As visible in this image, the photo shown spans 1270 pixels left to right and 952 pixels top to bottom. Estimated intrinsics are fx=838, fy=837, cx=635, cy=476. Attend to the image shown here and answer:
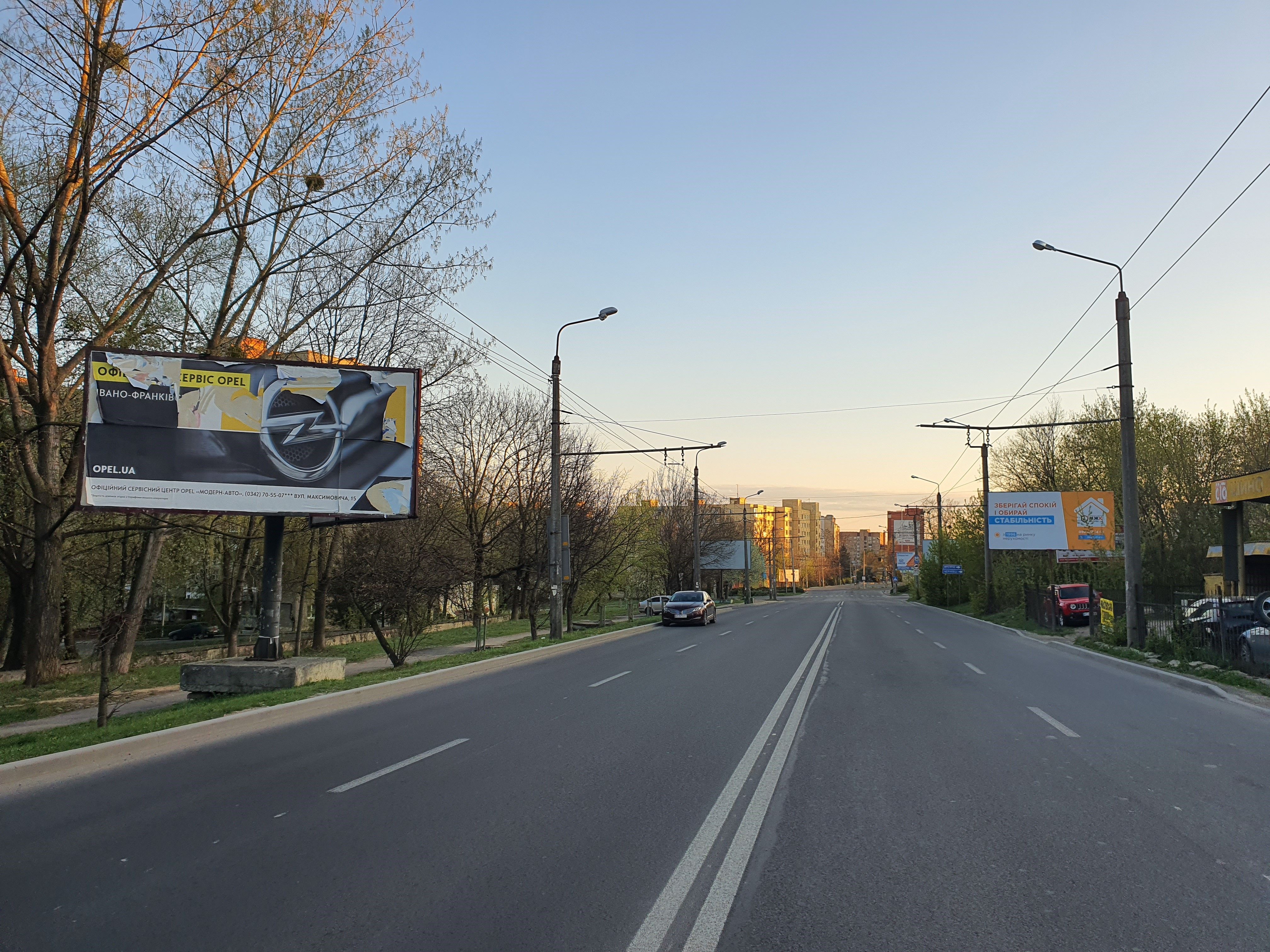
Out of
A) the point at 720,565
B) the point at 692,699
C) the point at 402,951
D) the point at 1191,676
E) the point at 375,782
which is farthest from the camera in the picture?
the point at 720,565

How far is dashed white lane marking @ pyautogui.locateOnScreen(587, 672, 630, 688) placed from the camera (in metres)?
14.4

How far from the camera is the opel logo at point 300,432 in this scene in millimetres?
16484

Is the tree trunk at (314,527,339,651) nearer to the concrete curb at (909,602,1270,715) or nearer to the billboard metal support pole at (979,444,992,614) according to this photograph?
the concrete curb at (909,602,1270,715)

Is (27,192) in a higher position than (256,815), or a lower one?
higher

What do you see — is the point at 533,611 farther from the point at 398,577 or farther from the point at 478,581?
the point at 398,577

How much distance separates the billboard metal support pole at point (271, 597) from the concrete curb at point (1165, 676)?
15.7m

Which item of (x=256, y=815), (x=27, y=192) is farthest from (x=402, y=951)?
(x=27, y=192)

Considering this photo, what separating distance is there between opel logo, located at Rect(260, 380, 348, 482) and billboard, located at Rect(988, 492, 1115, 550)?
3717 centimetres

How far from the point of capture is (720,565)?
3469 inches

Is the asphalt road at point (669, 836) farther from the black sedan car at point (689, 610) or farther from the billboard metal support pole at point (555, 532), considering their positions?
the black sedan car at point (689, 610)

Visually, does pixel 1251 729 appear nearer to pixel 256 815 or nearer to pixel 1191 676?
pixel 1191 676

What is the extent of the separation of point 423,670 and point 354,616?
89.4 feet

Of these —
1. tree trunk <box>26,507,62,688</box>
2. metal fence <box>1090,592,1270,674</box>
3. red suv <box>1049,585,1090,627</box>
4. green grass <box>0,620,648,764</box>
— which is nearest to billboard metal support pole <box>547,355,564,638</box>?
green grass <box>0,620,648,764</box>

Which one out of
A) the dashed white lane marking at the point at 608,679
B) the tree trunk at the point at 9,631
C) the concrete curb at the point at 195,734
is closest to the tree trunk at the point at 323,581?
the tree trunk at the point at 9,631
